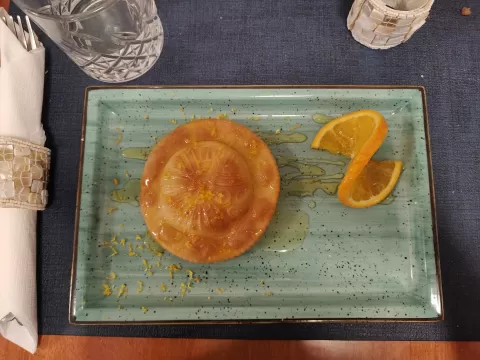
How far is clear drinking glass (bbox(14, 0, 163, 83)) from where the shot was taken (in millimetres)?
2357

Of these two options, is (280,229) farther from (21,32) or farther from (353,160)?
(21,32)

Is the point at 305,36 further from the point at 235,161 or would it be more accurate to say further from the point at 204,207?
the point at 204,207

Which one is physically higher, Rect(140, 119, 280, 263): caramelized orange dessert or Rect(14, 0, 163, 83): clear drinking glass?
Rect(14, 0, 163, 83): clear drinking glass

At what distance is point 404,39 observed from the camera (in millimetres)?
2588

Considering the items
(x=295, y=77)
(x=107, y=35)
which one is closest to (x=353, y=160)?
(x=295, y=77)

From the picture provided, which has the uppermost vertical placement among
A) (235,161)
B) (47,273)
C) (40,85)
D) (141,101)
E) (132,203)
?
(40,85)

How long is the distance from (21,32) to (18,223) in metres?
1.26

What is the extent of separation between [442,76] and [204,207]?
192 centimetres

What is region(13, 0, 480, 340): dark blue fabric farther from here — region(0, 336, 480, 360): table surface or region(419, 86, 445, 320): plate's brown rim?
region(419, 86, 445, 320): plate's brown rim

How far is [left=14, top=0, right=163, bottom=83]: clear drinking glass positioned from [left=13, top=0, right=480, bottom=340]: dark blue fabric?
0.13m

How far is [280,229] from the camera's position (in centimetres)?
240

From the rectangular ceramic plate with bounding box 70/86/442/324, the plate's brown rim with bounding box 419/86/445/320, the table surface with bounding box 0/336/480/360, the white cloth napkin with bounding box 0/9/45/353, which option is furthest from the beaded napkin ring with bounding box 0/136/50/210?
the plate's brown rim with bounding box 419/86/445/320

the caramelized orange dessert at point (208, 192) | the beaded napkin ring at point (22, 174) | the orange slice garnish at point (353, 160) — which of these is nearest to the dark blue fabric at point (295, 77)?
the beaded napkin ring at point (22, 174)

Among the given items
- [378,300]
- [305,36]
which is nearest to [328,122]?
[305,36]
